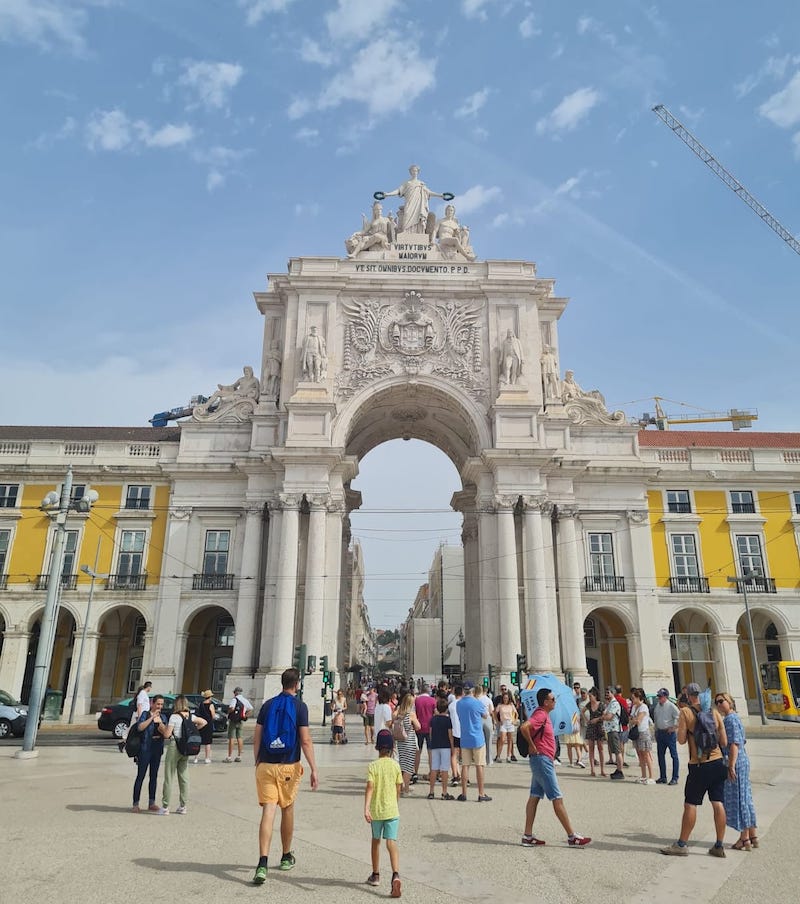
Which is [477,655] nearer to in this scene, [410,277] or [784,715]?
[784,715]

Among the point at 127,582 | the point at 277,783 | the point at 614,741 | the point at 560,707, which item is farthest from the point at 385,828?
the point at 127,582

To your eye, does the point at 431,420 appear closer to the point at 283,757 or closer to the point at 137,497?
the point at 137,497

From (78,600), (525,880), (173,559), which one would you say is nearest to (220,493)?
(173,559)

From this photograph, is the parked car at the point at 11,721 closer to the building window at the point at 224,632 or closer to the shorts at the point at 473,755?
the building window at the point at 224,632

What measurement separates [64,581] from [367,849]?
32137 mm

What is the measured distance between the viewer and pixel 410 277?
39.0 meters

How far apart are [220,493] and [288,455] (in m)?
5.15

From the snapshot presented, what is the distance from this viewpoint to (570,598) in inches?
1368

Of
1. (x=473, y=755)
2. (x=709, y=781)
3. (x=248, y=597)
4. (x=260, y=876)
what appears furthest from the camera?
(x=248, y=597)

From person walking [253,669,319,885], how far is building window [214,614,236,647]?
3353 centimetres

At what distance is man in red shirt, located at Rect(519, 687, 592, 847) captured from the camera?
8.52 metres

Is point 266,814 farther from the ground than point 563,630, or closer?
closer

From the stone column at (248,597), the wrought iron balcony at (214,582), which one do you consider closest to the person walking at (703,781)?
the stone column at (248,597)

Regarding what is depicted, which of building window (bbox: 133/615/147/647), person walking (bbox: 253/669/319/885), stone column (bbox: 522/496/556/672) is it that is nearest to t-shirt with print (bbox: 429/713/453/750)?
person walking (bbox: 253/669/319/885)
